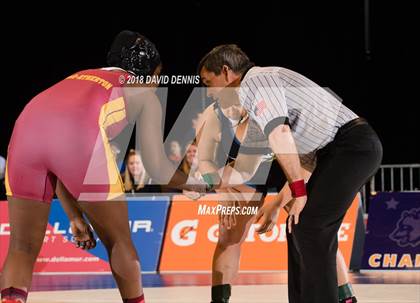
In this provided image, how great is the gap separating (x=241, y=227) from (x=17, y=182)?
2.04 metres

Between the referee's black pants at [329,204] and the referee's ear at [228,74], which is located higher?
the referee's ear at [228,74]

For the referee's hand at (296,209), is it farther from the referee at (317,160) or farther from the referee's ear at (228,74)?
the referee's ear at (228,74)

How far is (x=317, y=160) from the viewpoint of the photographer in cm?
464

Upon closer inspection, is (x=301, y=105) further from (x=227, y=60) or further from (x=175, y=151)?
(x=175, y=151)

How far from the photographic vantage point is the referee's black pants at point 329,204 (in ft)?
14.7

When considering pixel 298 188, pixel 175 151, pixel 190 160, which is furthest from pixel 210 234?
pixel 298 188

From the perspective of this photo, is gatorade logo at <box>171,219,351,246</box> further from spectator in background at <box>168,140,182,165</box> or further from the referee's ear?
the referee's ear

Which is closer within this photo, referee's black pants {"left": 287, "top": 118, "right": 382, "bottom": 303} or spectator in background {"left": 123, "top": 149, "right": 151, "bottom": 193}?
referee's black pants {"left": 287, "top": 118, "right": 382, "bottom": 303}

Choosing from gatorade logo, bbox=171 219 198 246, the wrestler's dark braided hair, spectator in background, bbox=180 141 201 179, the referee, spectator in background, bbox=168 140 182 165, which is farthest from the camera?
spectator in background, bbox=168 140 182 165

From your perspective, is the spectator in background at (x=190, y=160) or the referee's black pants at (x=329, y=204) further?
the spectator in background at (x=190, y=160)

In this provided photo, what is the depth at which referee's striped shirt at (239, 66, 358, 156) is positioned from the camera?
4.46 meters

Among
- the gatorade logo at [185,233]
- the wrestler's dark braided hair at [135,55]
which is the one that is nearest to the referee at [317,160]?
the wrestler's dark braided hair at [135,55]

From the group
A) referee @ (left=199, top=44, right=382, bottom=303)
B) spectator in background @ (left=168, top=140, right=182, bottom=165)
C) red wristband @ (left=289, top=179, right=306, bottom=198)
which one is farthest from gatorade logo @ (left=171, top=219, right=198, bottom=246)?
red wristband @ (left=289, top=179, right=306, bottom=198)

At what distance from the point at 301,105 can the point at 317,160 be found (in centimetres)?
31
